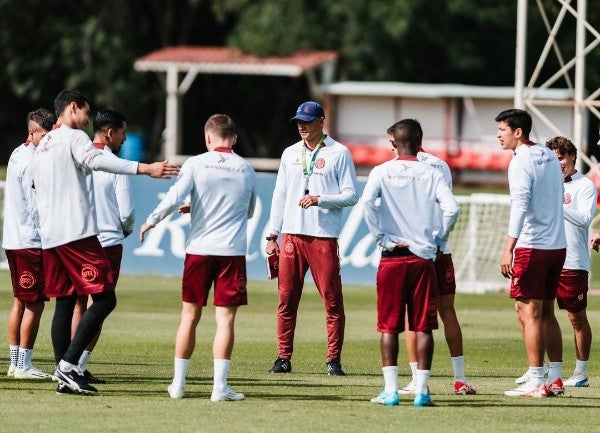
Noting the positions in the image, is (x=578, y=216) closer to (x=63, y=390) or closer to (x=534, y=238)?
(x=534, y=238)

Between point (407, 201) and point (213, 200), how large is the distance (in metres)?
1.39

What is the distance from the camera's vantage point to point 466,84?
49.3 metres

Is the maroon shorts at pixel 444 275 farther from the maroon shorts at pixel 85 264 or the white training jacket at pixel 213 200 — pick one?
the maroon shorts at pixel 85 264

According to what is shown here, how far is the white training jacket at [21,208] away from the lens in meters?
11.9

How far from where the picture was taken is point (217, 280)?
10688 mm

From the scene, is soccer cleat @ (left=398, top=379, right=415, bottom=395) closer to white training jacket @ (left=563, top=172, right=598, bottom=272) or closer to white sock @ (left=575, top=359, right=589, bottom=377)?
white sock @ (left=575, top=359, right=589, bottom=377)

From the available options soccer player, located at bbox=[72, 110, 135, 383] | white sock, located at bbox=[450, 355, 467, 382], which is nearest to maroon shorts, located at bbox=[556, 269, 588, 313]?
white sock, located at bbox=[450, 355, 467, 382]

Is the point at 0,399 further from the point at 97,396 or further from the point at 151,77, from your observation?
the point at 151,77

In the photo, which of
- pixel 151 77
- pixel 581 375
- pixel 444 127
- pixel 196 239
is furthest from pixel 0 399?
pixel 151 77

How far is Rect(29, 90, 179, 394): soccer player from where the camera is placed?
1066 centimetres

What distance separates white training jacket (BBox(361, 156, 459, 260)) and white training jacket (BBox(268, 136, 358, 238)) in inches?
86.9

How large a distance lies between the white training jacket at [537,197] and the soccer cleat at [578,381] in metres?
1.37

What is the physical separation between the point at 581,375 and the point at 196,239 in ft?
11.6

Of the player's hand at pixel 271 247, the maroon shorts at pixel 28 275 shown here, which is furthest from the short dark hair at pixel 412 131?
Result: the maroon shorts at pixel 28 275
